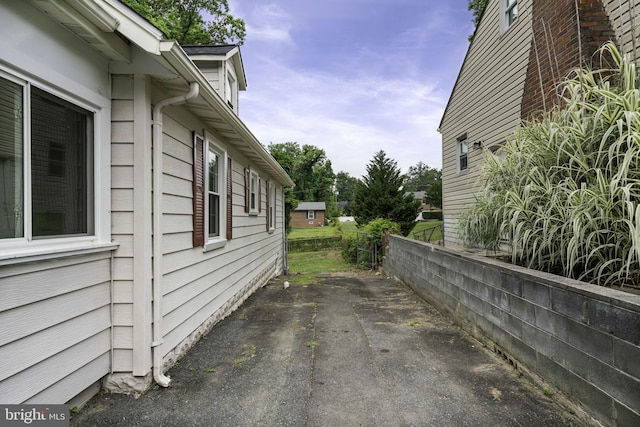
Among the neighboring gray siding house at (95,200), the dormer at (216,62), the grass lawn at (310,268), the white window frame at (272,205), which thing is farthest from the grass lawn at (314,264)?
the neighboring gray siding house at (95,200)

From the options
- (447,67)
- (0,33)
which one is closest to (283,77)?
(447,67)

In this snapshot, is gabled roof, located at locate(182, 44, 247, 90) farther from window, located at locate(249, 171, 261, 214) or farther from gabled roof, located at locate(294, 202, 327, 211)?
gabled roof, located at locate(294, 202, 327, 211)

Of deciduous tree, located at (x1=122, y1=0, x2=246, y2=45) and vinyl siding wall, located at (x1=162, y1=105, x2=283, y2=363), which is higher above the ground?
deciduous tree, located at (x1=122, y1=0, x2=246, y2=45)

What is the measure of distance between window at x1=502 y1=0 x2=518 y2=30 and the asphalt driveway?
7.34 metres

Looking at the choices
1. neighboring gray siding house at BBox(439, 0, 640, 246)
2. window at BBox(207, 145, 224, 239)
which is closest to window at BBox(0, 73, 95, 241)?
window at BBox(207, 145, 224, 239)

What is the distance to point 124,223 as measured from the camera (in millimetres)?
2734

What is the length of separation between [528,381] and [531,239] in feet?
4.23

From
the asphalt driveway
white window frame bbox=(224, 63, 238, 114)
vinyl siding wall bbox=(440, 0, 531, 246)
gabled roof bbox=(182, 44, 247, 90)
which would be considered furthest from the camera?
white window frame bbox=(224, 63, 238, 114)

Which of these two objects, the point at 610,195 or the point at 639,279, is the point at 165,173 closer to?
the point at 610,195

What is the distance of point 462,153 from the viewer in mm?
10258

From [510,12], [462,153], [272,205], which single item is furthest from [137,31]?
[462,153]

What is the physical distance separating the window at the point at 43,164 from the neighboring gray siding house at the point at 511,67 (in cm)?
452

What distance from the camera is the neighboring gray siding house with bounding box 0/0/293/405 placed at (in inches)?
76.9

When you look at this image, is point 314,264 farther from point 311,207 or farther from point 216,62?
point 311,207
